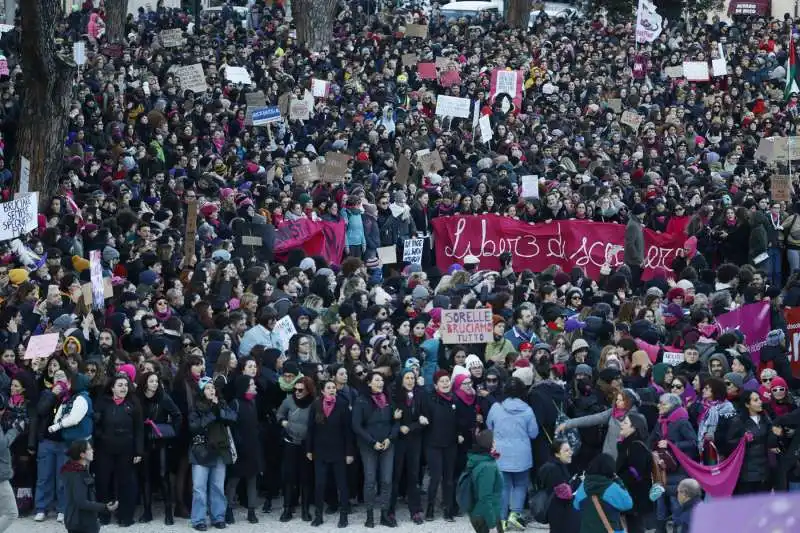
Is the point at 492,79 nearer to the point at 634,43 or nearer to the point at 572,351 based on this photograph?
the point at 634,43

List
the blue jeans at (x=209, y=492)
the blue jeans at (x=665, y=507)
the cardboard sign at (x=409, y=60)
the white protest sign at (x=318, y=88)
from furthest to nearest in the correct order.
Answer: the cardboard sign at (x=409, y=60)
the white protest sign at (x=318, y=88)
the blue jeans at (x=209, y=492)
the blue jeans at (x=665, y=507)

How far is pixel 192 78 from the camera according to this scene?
25.7 metres

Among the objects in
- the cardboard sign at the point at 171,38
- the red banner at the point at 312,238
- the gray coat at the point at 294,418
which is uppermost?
the cardboard sign at the point at 171,38

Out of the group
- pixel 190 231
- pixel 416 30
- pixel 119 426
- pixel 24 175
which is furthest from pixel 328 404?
pixel 416 30

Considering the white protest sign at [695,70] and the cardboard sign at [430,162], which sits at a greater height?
the white protest sign at [695,70]

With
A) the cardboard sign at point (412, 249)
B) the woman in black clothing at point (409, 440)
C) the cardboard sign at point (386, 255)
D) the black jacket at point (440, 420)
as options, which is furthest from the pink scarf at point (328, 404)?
the cardboard sign at point (412, 249)

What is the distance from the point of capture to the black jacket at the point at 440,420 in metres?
13.5

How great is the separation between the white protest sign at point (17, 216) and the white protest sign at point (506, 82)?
1253 cm

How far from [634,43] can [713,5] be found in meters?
12.6

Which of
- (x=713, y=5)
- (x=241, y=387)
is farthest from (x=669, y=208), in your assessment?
(x=713, y=5)

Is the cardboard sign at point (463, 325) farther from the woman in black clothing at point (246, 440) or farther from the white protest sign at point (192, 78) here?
the white protest sign at point (192, 78)

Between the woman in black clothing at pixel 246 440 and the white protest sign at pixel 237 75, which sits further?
the white protest sign at pixel 237 75

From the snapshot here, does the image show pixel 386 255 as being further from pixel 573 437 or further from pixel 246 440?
pixel 573 437

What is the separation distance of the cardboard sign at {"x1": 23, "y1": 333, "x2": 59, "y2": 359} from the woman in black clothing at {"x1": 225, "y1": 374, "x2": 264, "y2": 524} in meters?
1.50
